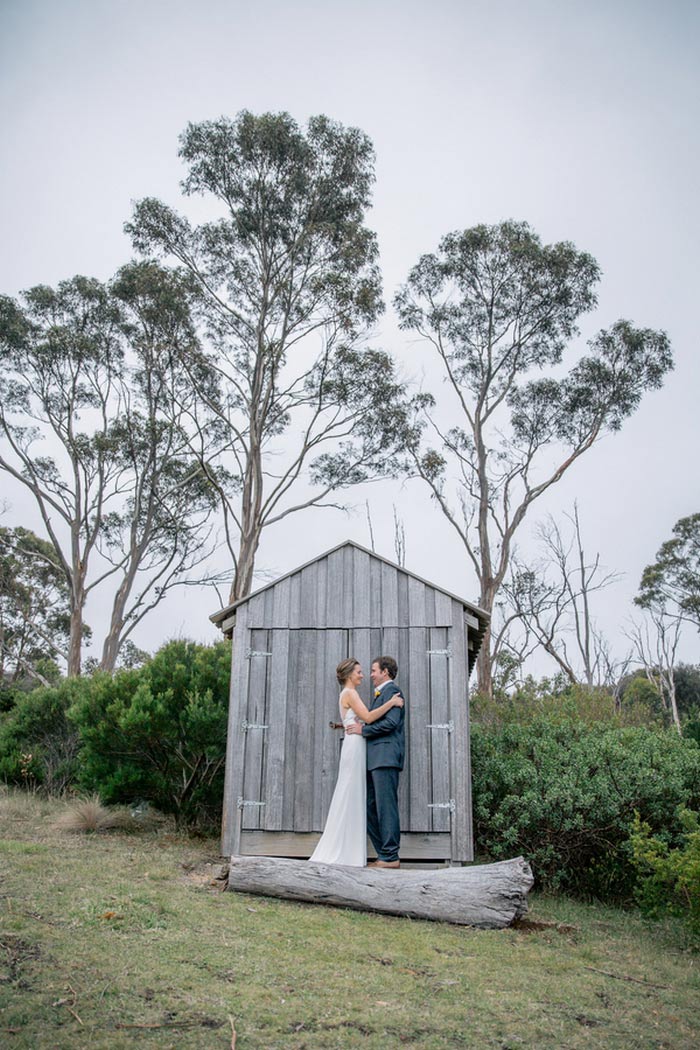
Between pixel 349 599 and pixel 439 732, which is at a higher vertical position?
pixel 349 599

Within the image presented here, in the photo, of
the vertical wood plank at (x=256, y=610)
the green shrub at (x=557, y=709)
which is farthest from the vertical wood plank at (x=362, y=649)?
the green shrub at (x=557, y=709)

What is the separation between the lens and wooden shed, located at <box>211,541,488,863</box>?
786 cm

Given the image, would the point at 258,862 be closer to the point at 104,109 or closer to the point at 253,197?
the point at 104,109

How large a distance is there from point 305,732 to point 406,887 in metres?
2.06

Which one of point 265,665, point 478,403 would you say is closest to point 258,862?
point 265,665

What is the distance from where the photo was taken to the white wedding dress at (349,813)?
23.6 feet

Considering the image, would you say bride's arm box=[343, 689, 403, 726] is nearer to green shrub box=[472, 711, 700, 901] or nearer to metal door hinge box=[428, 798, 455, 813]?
metal door hinge box=[428, 798, 455, 813]

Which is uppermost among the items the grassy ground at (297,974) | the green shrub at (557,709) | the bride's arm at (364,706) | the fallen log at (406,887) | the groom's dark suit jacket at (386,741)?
the green shrub at (557,709)

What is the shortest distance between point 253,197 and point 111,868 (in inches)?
718

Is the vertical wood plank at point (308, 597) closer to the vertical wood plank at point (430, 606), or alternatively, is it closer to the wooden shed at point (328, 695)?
the wooden shed at point (328, 695)

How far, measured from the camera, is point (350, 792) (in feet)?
24.2

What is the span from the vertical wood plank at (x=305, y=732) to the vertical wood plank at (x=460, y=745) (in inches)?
52.7

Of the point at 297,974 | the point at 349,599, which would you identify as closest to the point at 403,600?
the point at 349,599

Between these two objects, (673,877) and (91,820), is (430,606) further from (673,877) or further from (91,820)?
(91,820)
